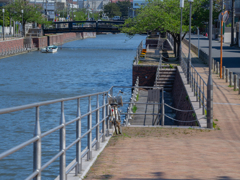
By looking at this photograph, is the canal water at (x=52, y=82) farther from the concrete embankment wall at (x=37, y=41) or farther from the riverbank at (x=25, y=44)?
the concrete embankment wall at (x=37, y=41)

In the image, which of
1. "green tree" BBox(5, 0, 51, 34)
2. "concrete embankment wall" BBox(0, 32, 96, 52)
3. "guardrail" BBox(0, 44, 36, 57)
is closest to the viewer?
"guardrail" BBox(0, 44, 36, 57)

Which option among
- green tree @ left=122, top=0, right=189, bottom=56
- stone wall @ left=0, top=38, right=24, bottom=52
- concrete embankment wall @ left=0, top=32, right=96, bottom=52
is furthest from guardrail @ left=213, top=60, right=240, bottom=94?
concrete embankment wall @ left=0, top=32, right=96, bottom=52

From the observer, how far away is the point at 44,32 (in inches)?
4154

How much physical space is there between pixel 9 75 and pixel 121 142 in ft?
144

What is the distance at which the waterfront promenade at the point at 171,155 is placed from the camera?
6.86 metres

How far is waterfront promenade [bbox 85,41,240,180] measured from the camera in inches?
270

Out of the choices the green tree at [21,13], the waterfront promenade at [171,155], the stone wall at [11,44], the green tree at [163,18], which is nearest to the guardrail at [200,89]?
the waterfront promenade at [171,155]

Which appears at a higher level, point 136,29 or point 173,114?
point 136,29

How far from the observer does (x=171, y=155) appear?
843cm

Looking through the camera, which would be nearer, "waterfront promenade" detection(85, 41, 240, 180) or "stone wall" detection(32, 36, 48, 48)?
"waterfront promenade" detection(85, 41, 240, 180)

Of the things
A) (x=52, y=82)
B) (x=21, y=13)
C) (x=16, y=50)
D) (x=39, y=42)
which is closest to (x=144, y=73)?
(x=52, y=82)

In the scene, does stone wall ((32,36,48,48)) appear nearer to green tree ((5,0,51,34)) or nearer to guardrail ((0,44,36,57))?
guardrail ((0,44,36,57))

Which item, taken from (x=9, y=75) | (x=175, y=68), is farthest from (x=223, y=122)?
(x=9, y=75)

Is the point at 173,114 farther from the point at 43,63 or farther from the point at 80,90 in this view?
the point at 43,63
